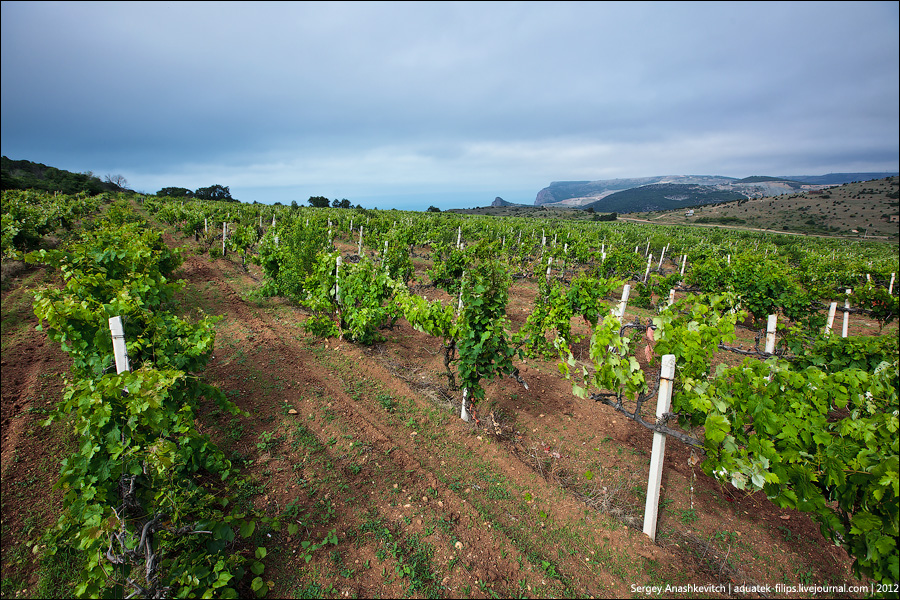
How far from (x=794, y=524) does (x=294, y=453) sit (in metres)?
5.76

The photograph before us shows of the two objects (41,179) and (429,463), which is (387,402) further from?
(41,179)

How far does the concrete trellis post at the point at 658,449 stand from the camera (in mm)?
3369

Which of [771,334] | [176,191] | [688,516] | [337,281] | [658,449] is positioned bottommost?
[688,516]

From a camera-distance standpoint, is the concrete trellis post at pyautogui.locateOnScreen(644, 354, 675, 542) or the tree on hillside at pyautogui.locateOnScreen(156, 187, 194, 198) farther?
the tree on hillside at pyautogui.locateOnScreen(156, 187, 194, 198)

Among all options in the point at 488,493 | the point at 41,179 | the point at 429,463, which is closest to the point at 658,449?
the point at 488,493

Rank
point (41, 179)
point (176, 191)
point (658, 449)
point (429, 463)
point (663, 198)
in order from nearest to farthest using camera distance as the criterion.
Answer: point (658, 449), point (429, 463), point (41, 179), point (176, 191), point (663, 198)

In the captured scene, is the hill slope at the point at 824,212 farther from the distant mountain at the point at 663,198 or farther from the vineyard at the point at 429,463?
the vineyard at the point at 429,463

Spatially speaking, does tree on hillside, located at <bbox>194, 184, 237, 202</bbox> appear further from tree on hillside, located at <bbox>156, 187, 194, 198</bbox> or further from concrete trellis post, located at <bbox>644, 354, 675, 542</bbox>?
concrete trellis post, located at <bbox>644, 354, 675, 542</bbox>

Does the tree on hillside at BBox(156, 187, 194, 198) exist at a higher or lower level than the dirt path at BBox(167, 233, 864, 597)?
higher

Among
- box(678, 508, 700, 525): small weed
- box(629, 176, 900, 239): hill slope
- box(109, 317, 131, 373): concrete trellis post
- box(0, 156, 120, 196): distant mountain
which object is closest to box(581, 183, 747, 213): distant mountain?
box(629, 176, 900, 239): hill slope

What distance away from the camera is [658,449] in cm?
348

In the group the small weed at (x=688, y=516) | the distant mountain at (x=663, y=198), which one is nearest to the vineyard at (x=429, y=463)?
the small weed at (x=688, y=516)

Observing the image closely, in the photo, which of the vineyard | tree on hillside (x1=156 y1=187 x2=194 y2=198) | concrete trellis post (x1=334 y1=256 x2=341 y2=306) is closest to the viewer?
the vineyard

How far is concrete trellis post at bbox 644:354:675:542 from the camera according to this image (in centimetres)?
337
